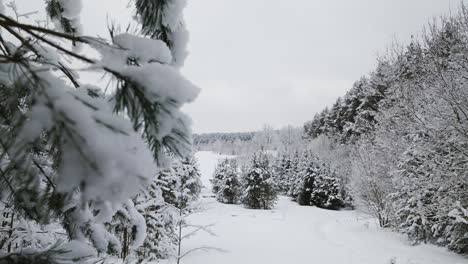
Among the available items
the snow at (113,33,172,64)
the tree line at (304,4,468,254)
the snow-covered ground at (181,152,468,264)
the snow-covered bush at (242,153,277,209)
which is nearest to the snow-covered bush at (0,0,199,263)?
the snow at (113,33,172,64)

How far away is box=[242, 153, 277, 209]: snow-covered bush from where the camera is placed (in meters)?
26.5

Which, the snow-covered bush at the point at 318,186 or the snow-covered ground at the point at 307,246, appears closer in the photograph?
the snow-covered ground at the point at 307,246

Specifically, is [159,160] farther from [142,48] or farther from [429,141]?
[429,141]

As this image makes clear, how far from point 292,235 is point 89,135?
47.7ft

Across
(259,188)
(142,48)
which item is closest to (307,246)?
(142,48)

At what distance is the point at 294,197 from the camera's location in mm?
32938

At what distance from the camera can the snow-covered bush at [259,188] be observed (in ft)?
86.8

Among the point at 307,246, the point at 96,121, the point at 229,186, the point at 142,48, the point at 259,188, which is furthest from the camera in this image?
the point at 229,186

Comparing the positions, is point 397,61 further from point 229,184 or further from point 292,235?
point 229,184

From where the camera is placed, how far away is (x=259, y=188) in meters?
26.6

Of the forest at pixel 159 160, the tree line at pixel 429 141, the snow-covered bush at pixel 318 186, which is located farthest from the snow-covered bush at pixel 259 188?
the tree line at pixel 429 141

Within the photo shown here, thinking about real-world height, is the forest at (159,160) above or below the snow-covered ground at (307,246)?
above

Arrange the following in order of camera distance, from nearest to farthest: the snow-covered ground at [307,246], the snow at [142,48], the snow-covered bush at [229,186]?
the snow at [142,48] < the snow-covered ground at [307,246] < the snow-covered bush at [229,186]

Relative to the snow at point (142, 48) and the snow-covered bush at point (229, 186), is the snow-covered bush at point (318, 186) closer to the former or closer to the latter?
the snow-covered bush at point (229, 186)
